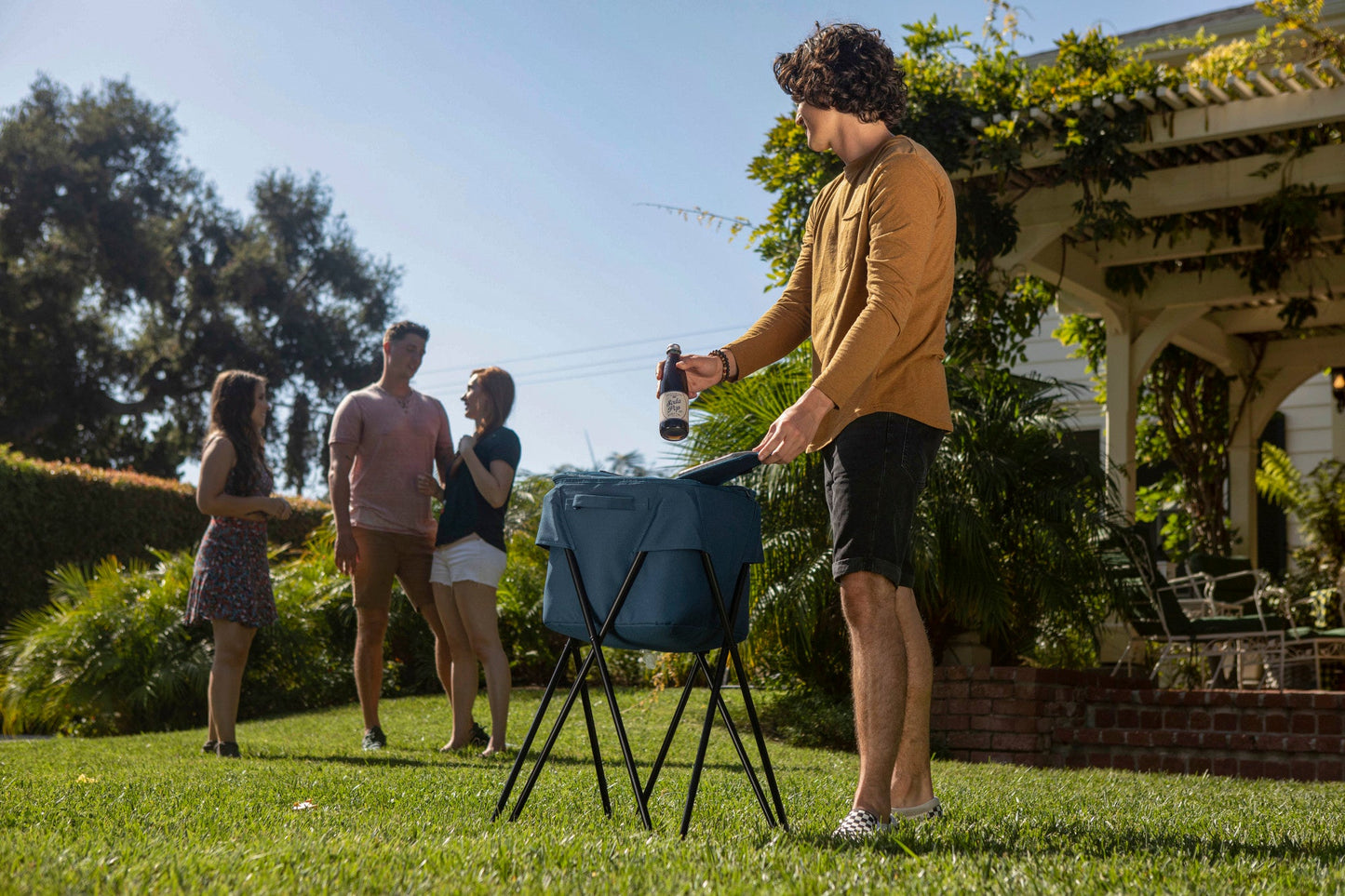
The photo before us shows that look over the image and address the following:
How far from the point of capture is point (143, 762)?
4.56m

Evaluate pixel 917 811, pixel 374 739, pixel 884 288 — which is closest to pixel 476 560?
pixel 374 739

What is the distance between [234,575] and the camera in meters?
A: 5.12

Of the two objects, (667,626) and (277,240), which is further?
(277,240)

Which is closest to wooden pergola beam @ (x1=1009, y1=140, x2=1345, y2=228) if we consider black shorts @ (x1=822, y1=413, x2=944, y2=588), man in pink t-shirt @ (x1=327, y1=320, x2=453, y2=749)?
man in pink t-shirt @ (x1=327, y1=320, x2=453, y2=749)

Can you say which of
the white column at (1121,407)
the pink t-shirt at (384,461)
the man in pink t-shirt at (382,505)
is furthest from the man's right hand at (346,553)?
the white column at (1121,407)

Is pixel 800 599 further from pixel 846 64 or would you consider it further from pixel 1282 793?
pixel 846 64

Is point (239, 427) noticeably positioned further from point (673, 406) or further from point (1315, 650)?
point (1315, 650)

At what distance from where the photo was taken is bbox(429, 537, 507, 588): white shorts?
203 inches

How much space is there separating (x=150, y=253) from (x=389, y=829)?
2555 cm

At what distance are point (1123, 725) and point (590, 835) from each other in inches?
178

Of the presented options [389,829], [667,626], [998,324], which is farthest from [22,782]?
[998,324]

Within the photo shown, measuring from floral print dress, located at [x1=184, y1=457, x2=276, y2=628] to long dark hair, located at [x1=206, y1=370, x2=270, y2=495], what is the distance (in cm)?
4

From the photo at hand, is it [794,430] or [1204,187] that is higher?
[1204,187]

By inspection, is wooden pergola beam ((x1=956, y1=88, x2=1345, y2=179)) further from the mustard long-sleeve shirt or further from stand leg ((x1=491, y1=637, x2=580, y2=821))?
stand leg ((x1=491, y1=637, x2=580, y2=821))
